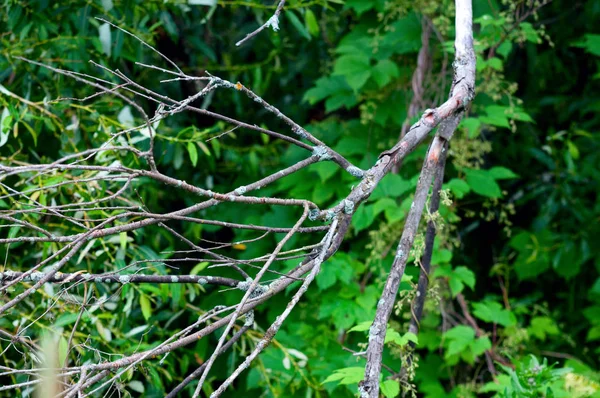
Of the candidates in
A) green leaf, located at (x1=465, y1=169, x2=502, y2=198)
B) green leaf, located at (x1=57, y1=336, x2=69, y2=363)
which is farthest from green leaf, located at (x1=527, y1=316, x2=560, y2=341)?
green leaf, located at (x1=57, y1=336, x2=69, y2=363)

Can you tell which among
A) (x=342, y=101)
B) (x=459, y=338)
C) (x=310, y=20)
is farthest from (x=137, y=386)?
(x=310, y=20)

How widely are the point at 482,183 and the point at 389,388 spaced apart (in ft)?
3.43

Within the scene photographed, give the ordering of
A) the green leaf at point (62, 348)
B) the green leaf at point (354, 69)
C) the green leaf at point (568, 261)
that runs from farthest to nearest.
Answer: the green leaf at point (568, 261) → the green leaf at point (354, 69) → the green leaf at point (62, 348)

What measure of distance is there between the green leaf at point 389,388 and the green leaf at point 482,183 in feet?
3.22

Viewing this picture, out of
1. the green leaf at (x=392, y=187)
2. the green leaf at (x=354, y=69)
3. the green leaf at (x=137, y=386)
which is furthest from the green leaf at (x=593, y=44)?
the green leaf at (x=137, y=386)

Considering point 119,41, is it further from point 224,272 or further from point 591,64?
point 591,64

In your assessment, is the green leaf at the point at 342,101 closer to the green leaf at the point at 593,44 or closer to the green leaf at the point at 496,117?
the green leaf at the point at 496,117

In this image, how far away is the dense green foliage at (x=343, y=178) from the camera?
75.7 inches

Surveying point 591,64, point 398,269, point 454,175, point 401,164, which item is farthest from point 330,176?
point 591,64

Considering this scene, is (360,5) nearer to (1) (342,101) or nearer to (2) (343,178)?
(1) (342,101)

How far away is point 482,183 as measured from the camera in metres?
2.21

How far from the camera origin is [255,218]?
8.41ft

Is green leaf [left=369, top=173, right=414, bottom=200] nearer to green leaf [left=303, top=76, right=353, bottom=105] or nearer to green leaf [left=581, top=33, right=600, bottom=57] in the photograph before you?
green leaf [left=303, top=76, right=353, bottom=105]

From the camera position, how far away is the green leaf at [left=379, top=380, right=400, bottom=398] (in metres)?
1.36
